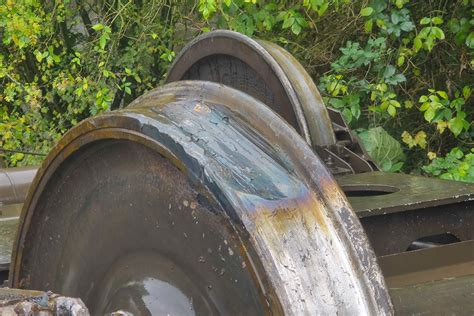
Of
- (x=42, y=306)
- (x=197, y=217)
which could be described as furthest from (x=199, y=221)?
(x=42, y=306)

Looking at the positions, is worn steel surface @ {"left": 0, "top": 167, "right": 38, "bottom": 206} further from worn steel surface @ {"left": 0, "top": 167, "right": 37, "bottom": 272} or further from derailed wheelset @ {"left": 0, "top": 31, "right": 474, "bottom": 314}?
derailed wheelset @ {"left": 0, "top": 31, "right": 474, "bottom": 314}

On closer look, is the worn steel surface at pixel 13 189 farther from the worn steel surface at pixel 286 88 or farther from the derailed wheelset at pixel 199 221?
the derailed wheelset at pixel 199 221

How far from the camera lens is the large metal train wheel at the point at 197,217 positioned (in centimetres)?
145

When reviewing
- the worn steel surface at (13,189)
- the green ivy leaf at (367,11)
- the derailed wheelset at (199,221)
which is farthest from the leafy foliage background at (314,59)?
the derailed wheelset at (199,221)

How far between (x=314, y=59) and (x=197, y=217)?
18.0 feet

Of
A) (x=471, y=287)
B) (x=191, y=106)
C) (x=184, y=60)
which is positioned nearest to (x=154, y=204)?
(x=191, y=106)

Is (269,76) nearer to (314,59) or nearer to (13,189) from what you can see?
(13,189)

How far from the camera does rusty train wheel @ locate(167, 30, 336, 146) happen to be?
3.88 meters

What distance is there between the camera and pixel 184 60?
4473 mm

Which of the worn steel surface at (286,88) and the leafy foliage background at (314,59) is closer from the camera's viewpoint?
the worn steel surface at (286,88)

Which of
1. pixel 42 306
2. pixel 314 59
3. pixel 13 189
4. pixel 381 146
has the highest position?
pixel 42 306

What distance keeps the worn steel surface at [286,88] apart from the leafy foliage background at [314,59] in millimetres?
1328

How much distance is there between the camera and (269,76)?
13.1 feet

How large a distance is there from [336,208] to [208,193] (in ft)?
0.80
